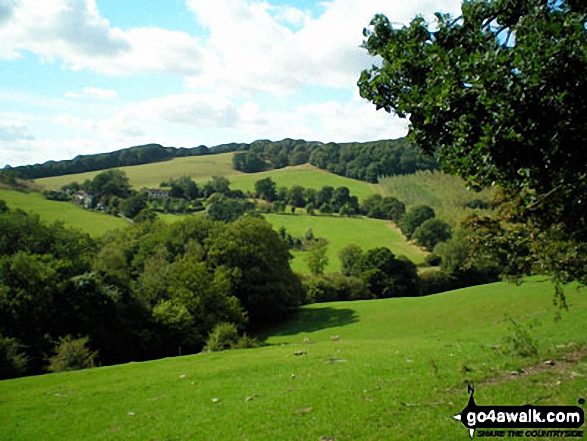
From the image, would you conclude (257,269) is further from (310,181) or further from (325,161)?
(325,161)

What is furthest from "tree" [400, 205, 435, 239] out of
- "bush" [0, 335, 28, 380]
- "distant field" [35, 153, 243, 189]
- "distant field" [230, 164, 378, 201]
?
"distant field" [35, 153, 243, 189]

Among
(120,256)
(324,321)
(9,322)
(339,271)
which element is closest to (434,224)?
(339,271)

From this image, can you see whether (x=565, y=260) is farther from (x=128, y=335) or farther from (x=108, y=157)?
(x=108, y=157)

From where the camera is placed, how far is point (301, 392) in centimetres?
1492

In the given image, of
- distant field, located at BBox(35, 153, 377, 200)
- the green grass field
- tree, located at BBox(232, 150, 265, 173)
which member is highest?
tree, located at BBox(232, 150, 265, 173)

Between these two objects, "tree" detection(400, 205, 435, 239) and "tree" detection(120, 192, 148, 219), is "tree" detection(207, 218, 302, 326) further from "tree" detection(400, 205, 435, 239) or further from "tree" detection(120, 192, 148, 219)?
"tree" detection(120, 192, 148, 219)

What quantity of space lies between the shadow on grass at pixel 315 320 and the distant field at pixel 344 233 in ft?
79.4

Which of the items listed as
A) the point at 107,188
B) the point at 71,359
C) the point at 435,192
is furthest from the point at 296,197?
the point at 71,359

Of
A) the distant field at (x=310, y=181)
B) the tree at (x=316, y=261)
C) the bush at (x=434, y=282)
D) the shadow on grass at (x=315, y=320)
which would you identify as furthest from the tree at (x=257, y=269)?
the distant field at (x=310, y=181)

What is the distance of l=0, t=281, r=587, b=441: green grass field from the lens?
11430mm

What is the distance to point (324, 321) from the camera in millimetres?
49688

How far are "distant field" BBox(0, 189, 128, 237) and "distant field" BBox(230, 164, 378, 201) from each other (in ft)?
167

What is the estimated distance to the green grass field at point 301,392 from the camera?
11.4 meters

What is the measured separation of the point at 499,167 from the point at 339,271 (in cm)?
7155
